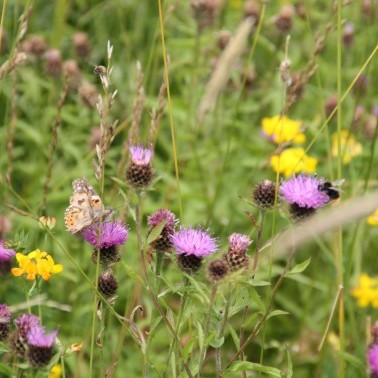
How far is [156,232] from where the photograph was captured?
4.43 feet

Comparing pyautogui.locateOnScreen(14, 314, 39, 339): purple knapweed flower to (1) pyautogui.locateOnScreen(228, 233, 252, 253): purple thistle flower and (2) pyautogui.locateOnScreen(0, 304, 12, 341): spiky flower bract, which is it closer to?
(2) pyautogui.locateOnScreen(0, 304, 12, 341): spiky flower bract

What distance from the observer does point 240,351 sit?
1.42 m

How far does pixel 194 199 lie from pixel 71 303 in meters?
0.54

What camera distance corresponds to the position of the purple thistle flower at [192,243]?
4.46ft

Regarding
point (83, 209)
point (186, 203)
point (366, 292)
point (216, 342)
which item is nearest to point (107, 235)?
point (83, 209)

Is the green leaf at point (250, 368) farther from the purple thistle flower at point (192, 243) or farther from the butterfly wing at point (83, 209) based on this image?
the butterfly wing at point (83, 209)

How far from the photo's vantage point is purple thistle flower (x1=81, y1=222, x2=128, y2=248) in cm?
142

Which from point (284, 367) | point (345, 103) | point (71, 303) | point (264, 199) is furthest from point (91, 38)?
point (264, 199)

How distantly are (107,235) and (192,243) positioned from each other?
0.16 m

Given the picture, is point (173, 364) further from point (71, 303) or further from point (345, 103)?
point (345, 103)

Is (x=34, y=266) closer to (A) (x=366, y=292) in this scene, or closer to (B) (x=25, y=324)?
(B) (x=25, y=324)

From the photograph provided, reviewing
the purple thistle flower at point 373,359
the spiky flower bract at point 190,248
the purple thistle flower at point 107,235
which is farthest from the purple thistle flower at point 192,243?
the purple thistle flower at point 373,359

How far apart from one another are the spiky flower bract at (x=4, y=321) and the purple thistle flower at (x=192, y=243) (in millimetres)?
292

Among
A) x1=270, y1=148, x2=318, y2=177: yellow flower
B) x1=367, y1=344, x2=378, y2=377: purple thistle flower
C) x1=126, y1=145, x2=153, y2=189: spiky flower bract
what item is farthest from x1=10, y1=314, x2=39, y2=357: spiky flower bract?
x1=270, y1=148, x2=318, y2=177: yellow flower
